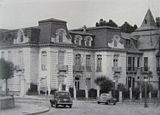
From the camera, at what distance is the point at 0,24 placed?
14.3 meters

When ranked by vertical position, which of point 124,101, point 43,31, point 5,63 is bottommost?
point 124,101

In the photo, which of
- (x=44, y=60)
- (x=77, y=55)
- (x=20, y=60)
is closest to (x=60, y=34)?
(x=77, y=55)

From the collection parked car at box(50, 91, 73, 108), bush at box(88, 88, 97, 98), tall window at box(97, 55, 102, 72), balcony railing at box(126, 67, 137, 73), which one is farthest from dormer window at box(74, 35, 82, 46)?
parked car at box(50, 91, 73, 108)

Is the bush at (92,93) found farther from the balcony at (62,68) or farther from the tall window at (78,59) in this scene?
the balcony at (62,68)

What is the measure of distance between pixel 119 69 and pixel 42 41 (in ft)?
34.7

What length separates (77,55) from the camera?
35.2 meters

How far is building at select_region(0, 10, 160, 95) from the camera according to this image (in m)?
24.8

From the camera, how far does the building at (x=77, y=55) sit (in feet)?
81.2

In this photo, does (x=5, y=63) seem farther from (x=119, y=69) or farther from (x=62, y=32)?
(x=119, y=69)

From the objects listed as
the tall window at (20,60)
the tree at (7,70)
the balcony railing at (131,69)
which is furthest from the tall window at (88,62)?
the tree at (7,70)

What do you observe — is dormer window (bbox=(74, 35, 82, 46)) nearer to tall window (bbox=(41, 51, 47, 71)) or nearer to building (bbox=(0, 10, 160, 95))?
building (bbox=(0, 10, 160, 95))

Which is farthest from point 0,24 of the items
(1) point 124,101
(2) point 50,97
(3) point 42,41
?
(1) point 124,101

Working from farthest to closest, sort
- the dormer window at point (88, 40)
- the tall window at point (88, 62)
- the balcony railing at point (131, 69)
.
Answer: the balcony railing at point (131, 69) < the dormer window at point (88, 40) < the tall window at point (88, 62)

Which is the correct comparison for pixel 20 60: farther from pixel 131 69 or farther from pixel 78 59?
pixel 131 69
